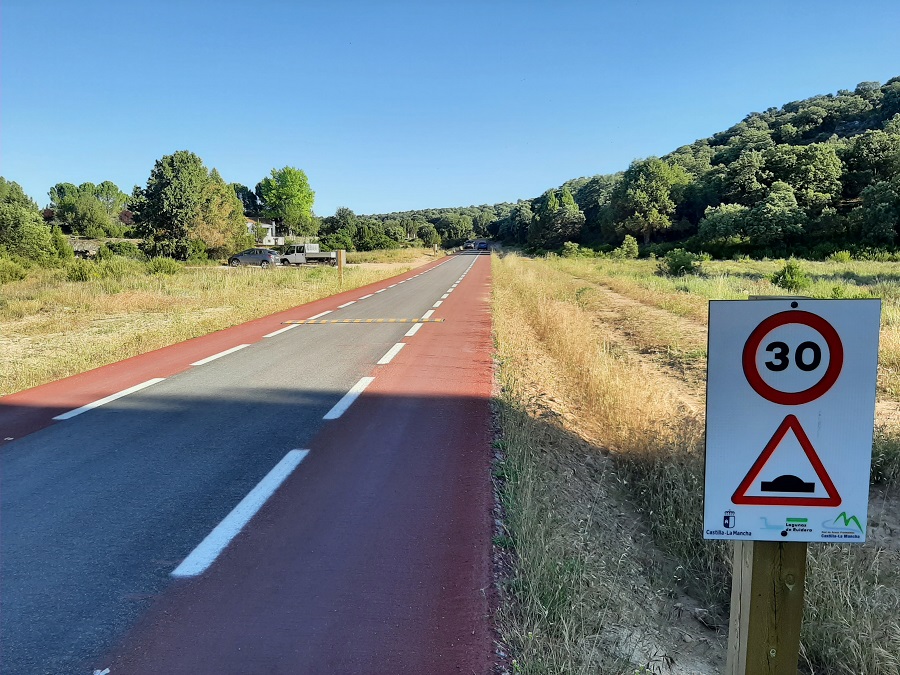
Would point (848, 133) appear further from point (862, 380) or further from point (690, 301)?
point (862, 380)

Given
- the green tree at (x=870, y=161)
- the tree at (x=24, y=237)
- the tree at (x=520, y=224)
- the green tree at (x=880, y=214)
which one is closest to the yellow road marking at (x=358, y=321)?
the tree at (x=24, y=237)

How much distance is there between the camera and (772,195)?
4881 cm

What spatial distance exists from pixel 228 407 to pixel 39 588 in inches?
134

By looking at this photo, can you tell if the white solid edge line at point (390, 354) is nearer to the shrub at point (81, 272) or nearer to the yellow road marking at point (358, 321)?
the yellow road marking at point (358, 321)

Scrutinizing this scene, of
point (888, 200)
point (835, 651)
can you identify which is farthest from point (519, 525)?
point (888, 200)

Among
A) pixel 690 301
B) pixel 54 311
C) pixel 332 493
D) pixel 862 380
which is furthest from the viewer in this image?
pixel 690 301

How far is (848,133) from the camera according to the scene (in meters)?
75.1

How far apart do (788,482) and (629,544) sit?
2804mm

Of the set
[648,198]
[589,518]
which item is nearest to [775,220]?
[648,198]

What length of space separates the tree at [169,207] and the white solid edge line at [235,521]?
4700 cm

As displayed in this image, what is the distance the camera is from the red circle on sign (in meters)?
1.52

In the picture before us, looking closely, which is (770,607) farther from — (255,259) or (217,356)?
(255,259)

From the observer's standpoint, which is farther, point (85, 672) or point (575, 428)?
point (575, 428)

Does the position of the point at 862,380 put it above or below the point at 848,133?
below
